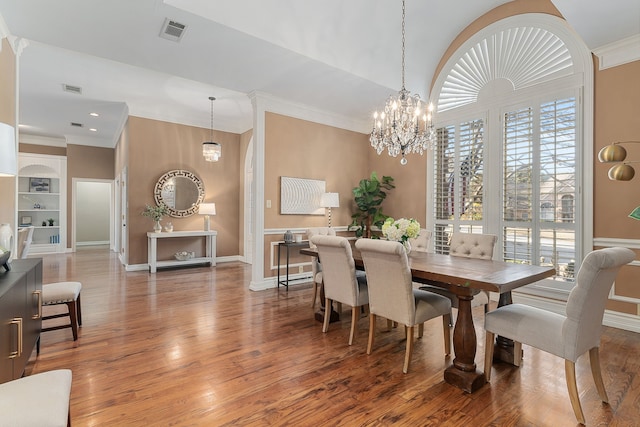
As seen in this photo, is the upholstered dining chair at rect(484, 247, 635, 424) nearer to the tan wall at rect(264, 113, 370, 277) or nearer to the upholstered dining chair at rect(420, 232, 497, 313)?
the upholstered dining chair at rect(420, 232, 497, 313)

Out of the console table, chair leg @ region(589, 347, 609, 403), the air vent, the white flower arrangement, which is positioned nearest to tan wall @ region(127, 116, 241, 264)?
the console table

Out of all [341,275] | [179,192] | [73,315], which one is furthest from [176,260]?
[341,275]

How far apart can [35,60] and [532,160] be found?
21.9ft

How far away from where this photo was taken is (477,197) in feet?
14.7

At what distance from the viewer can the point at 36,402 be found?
1.21 meters

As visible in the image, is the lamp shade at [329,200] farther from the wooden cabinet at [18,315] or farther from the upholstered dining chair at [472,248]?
the wooden cabinet at [18,315]

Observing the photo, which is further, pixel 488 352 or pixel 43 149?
pixel 43 149

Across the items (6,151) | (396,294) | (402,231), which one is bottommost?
(396,294)

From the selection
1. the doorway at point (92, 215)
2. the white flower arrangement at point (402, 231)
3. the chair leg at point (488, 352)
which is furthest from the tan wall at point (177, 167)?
the chair leg at point (488, 352)

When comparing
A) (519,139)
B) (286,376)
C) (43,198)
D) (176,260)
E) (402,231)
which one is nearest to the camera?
(286,376)

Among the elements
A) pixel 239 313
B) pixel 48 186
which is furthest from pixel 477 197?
pixel 48 186

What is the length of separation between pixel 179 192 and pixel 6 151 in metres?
4.99

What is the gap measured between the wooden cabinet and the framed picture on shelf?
829 cm

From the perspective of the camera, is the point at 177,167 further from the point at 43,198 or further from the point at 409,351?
the point at 409,351
